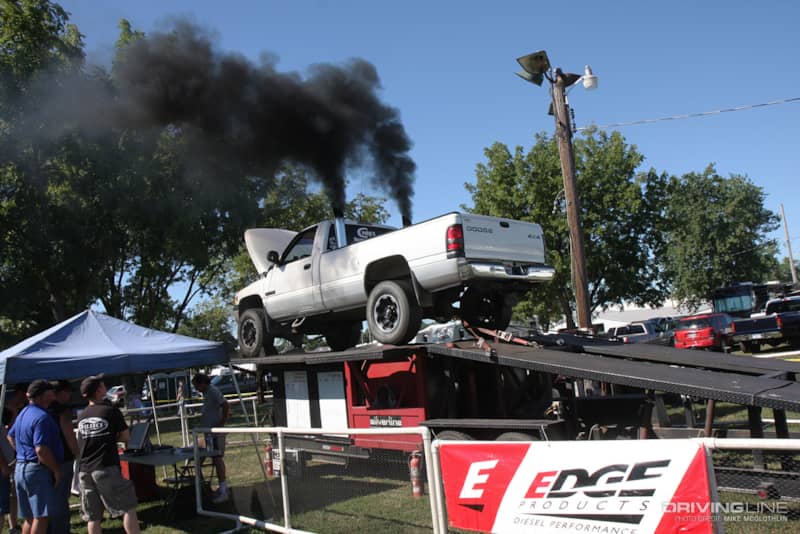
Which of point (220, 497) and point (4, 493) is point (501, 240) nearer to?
point (220, 497)

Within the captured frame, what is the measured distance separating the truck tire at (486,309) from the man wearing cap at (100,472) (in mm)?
4133

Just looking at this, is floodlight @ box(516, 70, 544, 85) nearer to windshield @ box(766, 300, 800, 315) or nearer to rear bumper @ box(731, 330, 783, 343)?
rear bumper @ box(731, 330, 783, 343)

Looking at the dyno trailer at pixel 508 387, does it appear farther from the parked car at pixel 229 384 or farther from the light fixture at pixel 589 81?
the parked car at pixel 229 384

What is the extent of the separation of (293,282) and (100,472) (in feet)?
13.5

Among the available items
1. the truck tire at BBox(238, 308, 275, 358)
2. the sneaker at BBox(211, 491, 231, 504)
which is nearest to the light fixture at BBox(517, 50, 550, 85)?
the truck tire at BBox(238, 308, 275, 358)

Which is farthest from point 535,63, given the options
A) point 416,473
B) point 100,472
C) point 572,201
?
point 100,472

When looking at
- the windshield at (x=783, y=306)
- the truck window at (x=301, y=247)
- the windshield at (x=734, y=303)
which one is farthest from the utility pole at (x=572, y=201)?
the windshield at (x=734, y=303)

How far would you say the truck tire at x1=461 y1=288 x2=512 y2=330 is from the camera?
25.3 feet

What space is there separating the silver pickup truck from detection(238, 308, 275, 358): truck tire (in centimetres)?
2

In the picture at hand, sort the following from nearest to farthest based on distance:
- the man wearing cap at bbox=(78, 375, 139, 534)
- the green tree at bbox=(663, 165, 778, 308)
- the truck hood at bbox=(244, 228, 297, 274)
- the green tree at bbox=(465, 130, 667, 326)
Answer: the man wearing cap at bbox=(78, 375, 139, 534) < the truck hood at bbox=(244, 228, 297, 274) < the green tree at bbox=(465, 130, 667, 326) < the green tree at bbox=(663, 165, 778, 308)

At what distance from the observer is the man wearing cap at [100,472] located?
5.44 m

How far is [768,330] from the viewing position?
1955 cm

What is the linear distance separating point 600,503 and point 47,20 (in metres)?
20.0

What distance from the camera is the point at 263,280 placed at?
9.71 metres
